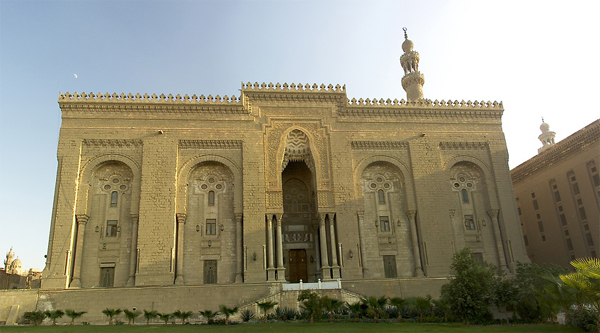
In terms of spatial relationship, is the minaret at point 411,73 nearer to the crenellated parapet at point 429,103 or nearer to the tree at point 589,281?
the crenellated parapet at point 429,103

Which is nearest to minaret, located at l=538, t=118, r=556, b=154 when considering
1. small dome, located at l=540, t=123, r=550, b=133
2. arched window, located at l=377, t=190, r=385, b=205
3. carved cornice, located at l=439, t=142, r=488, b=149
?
small dome, located at l=540, t=123, r=550, b=133

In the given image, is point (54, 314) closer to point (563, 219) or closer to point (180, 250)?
point (180, 250)

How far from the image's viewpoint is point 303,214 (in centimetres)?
3067

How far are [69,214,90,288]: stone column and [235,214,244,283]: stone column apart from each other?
8131 mm

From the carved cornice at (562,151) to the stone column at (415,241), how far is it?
12.9 m

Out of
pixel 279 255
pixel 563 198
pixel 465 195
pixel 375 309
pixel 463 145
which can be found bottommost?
pixel 375 309

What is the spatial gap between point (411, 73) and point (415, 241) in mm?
15634

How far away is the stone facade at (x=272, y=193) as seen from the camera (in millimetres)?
25969

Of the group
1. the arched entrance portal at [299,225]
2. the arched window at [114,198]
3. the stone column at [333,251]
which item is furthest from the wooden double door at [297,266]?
the arched window at [114,198]

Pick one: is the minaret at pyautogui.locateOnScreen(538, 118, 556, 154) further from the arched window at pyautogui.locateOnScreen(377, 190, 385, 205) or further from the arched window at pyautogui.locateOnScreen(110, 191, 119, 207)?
the arched window at pyautogui.locateOnScreen(110, 191, 119, 207)

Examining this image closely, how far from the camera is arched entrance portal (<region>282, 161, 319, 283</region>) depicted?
2940cm

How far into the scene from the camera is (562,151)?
33.8m

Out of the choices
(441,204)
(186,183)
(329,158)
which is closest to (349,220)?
(329,158)

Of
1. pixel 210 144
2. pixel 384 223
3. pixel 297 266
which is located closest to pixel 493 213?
pixel 384 223
